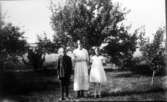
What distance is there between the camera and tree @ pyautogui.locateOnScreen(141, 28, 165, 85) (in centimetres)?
1337

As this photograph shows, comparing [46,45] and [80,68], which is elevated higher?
[46,45]

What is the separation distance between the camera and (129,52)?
2141 cm

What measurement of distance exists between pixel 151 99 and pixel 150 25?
13200mm

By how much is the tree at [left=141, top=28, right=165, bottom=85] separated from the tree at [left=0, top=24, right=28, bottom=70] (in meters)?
8.51

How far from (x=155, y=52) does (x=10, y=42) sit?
933 centimetres

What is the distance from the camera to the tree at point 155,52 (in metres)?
13.4

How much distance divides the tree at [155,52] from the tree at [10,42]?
851cm

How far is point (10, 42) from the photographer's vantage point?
16.7 m

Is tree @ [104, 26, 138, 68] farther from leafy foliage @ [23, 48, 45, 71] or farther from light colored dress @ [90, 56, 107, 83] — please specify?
light colored dress @ [90, 56, 107, 83]

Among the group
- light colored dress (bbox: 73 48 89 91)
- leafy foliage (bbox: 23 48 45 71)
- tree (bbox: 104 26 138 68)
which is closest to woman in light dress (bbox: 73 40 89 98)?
light colored dress (bbox: 73 48 89 91)

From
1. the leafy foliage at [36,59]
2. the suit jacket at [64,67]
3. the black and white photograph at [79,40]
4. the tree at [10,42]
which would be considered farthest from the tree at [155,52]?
the leafy foliage at [36,59]

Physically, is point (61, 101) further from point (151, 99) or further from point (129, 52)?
point (129, 52)

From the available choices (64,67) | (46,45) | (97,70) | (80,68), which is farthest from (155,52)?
(46,45)

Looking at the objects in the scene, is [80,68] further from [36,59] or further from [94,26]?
[36,59]
